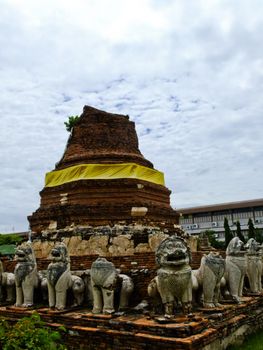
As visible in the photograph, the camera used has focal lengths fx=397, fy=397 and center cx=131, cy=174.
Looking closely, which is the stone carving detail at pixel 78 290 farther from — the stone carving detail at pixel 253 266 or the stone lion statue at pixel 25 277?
the stone carving detail at pixel 253 266

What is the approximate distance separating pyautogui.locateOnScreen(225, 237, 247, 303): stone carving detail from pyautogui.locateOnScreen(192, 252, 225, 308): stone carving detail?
93 centimetres

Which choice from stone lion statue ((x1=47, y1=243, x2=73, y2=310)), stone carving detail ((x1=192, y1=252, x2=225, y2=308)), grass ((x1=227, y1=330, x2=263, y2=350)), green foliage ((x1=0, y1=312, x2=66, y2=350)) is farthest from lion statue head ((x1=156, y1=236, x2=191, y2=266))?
green foliage ((x1=0, y1=312, x2=66, y2=350))

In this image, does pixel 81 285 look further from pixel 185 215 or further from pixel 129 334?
pixel 185 215

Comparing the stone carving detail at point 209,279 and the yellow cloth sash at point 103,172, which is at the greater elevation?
the yellow cloth sash at point 103,172

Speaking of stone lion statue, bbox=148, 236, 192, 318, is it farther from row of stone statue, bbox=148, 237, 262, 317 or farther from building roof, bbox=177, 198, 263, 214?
building roof, bbox=177, 198, 263, 214

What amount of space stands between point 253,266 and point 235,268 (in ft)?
5.84

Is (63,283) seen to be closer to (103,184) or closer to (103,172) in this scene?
(103,184)

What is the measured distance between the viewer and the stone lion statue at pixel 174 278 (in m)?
6.62

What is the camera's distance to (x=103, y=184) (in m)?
12.6

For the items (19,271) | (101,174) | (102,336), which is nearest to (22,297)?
(19,271)

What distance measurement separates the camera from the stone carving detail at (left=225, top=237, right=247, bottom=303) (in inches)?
328

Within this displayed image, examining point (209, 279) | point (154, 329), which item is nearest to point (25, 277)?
point (154, 329)

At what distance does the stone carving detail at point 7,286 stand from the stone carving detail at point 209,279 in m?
4.44

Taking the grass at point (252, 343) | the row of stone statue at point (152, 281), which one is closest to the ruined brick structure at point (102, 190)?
the row of stone statue at point (152, 281)
